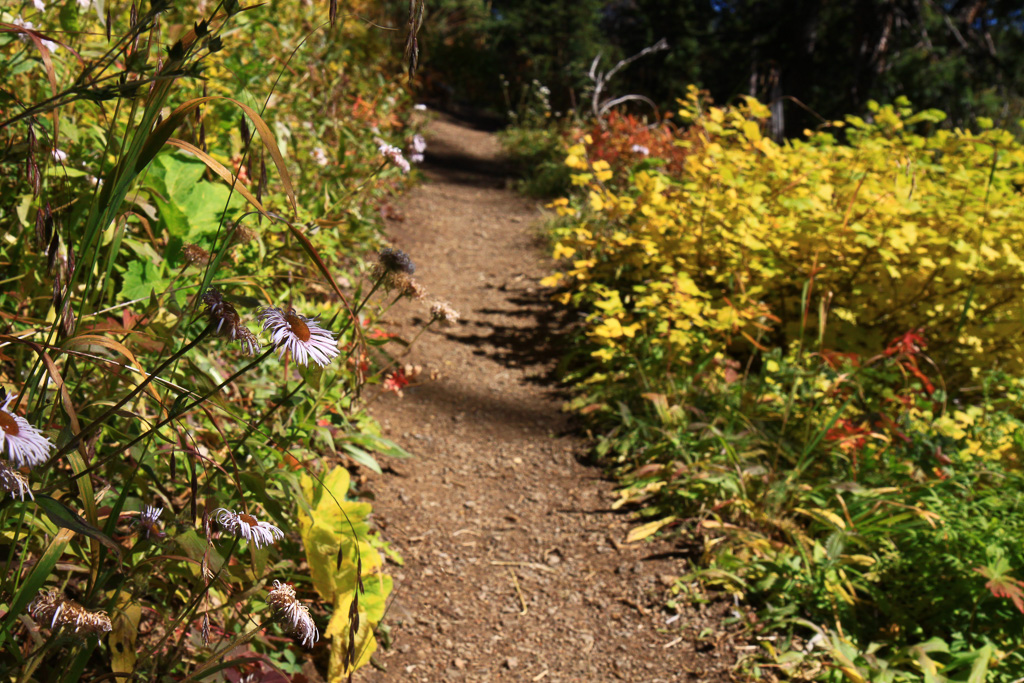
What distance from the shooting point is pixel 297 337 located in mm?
861

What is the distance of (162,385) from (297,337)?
0.24m

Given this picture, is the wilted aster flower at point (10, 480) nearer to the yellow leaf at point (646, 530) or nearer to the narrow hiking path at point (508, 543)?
the narrow hiking path at point (508, 543)

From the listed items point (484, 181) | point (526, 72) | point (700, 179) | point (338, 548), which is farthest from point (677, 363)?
point (526, 72)

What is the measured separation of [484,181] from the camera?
24.0 feet

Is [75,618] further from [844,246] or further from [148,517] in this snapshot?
[844,246]

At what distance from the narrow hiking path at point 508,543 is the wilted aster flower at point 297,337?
3.44ft

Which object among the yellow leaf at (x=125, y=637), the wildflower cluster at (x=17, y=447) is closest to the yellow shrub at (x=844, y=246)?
the yellow leaf at (x=125, y=637)

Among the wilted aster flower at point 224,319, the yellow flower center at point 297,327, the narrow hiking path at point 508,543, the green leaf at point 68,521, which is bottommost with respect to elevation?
the narrow hiking path at point 508,543

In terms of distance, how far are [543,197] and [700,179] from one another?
11.6 feet

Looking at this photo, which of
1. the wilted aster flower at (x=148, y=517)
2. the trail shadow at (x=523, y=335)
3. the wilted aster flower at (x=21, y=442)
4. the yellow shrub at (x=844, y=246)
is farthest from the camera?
the trail shadow at (x=523, y=335)

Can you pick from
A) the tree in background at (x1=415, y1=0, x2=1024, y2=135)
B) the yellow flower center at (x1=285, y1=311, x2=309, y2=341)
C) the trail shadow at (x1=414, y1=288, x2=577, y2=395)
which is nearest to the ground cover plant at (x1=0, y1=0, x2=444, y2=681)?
the yellow flower center at (x1=285, y1=311, x2=309, y2=341)

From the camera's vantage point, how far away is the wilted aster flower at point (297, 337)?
842mm

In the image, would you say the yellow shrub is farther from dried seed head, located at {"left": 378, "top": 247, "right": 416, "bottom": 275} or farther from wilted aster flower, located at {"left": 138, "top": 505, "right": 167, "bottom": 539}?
wilted aster flower, located at {"left": 138, "top": 505, "right": 167, "bottom": 539}

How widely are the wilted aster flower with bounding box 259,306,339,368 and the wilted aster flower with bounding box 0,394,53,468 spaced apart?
0.24 meters
